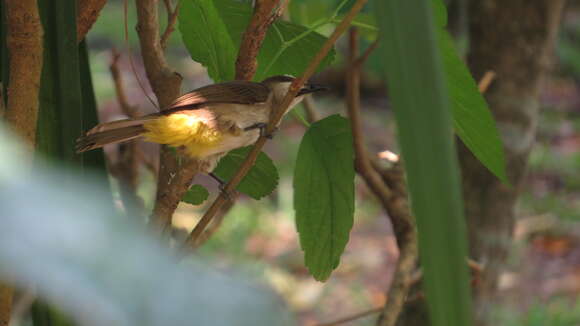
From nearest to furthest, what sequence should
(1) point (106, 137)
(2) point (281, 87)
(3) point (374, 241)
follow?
(1) point (106, 137) < (2) point (281, 87) < (3) point (374, 241)

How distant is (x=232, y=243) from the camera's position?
321 cm

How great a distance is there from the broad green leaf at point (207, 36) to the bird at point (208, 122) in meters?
0.02

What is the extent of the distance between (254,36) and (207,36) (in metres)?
0.08

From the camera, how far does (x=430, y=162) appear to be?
221 millimetres

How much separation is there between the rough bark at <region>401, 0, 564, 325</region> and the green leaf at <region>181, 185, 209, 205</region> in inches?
29.0

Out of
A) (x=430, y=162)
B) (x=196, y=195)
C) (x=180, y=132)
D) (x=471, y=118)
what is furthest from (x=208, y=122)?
(x=430, y=162)

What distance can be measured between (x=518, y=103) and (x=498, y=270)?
1.02ft

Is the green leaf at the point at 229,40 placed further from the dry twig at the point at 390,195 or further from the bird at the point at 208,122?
the dry twig at the point at 390,195

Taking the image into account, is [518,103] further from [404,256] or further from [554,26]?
[404,256]

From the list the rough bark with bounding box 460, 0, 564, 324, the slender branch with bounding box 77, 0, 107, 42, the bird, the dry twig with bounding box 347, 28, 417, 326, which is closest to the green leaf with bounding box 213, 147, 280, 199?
the bird

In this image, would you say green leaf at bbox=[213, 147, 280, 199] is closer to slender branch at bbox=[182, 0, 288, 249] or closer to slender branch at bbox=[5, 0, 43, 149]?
slender branch at bbox=[182, 0, 288, 249]

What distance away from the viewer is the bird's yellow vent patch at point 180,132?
2.73 ft

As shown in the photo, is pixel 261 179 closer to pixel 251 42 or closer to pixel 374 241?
pixel 251 42

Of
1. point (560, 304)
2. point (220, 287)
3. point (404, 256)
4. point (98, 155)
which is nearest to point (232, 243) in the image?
point (560, 304)
